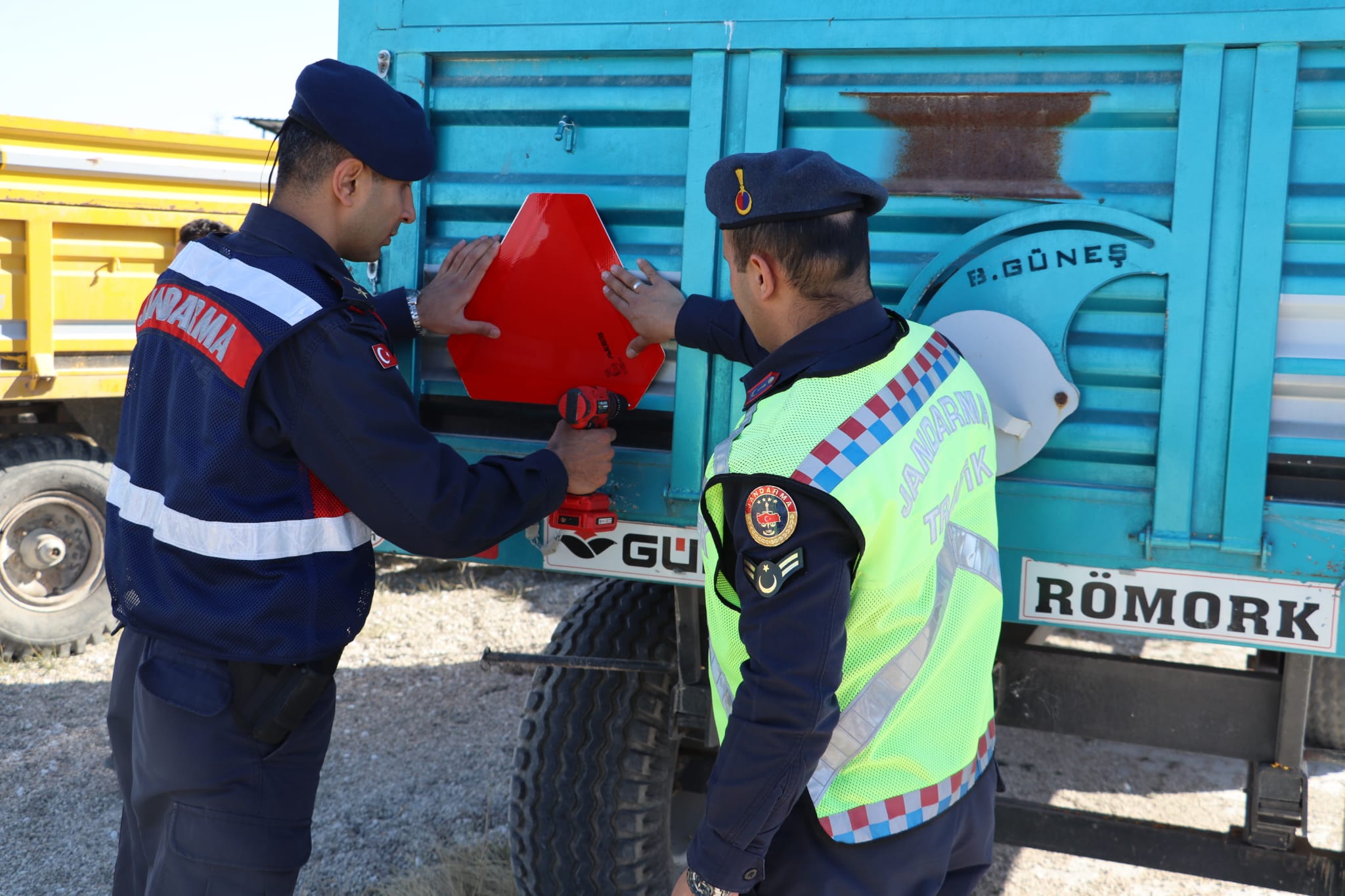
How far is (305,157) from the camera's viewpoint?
2.09m

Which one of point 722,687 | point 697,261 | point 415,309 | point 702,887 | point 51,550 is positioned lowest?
point 51,550

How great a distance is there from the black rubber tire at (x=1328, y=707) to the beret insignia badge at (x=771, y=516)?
152 cm

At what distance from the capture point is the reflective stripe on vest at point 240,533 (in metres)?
1.95

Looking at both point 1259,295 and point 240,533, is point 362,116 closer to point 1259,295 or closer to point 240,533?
point 240,533

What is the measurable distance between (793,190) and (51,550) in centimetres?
499

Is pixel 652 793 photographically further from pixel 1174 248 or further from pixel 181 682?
pixel 1174 248

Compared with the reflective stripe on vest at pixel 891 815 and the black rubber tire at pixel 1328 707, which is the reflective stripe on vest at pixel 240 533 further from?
the black rubber tire at pixel 1328 707

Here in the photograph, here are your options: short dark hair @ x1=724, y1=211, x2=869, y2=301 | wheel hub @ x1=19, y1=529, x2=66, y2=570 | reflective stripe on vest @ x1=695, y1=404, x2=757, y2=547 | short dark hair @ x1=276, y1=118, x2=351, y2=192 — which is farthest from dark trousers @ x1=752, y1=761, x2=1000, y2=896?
wheel hub @ x1=19, y1=529, x2=66, y2=570

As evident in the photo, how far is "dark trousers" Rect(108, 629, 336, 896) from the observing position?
6.45 feet

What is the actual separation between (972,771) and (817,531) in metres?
0.59

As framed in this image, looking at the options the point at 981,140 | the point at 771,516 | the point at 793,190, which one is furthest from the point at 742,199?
the point at 981,140

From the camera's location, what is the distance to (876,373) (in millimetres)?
1649

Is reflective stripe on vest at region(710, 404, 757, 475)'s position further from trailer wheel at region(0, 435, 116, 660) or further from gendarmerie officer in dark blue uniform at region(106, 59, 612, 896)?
trailer wheel at region(0, 435, 116, 660)

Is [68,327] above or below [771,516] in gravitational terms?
above
